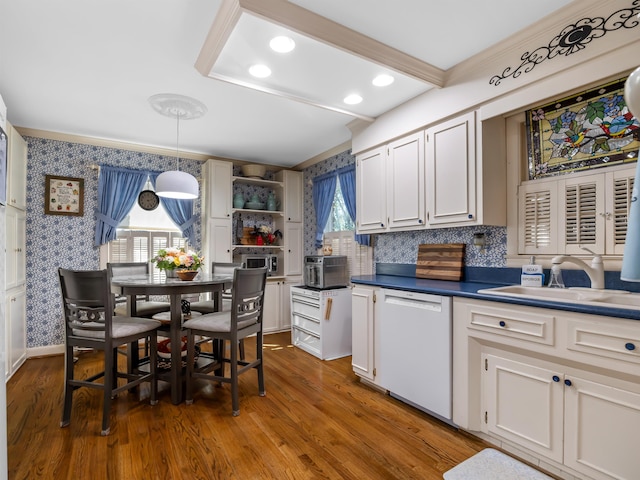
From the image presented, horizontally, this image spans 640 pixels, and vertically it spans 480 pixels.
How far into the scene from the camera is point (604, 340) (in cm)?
151

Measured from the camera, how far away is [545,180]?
230cm

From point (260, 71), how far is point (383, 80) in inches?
35.6

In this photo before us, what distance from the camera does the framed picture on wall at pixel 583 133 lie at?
6.35 feet

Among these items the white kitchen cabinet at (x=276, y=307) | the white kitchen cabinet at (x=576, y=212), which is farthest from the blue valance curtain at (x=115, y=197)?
the white kitchen cabinet at (x=576, y=212)

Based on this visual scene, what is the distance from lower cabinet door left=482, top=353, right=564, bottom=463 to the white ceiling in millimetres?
1980

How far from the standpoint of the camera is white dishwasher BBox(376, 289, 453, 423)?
86.7 inches

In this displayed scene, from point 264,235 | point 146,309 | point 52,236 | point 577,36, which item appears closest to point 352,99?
point 577,36

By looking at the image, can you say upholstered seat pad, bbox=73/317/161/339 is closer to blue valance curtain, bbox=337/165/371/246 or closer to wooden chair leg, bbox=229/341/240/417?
wooden chair leg, bbox=229/341/240/417

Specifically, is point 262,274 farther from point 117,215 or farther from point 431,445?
point 117,215

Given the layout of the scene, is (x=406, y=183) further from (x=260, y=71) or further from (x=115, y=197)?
(x=115, y=197)

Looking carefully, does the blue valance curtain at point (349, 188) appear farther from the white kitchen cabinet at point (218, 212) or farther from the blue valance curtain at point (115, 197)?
the blue valance curtain at point (115, 197)

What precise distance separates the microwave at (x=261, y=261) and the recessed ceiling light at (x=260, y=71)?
2.67 metres

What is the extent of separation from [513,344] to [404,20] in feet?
6.36

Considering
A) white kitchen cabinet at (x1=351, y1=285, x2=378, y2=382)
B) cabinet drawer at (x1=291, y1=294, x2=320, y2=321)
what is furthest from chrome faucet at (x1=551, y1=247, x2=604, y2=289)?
cabinet drawer at (x1=291, y1=294, x2=320, y2=321)
